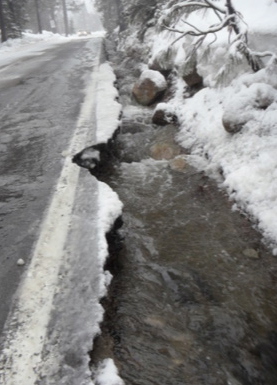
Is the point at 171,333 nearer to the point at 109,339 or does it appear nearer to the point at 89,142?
the point at 109,339

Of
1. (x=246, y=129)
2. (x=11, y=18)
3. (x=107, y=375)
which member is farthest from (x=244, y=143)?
(x=11, y=18)

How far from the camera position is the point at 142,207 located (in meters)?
3.79

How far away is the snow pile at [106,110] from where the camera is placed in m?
4.88

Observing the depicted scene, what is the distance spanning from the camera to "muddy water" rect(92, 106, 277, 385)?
82.0 inches

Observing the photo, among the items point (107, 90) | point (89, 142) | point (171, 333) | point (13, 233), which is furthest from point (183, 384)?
point (107, 90)

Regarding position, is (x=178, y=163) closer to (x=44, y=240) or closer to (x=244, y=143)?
(x=244, y=143)

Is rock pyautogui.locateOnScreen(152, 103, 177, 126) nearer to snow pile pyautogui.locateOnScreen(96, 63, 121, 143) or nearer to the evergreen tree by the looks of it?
snow pile pyautogui.locateOnScreen(96, 63, 121, 143)

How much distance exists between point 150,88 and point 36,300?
623 cm

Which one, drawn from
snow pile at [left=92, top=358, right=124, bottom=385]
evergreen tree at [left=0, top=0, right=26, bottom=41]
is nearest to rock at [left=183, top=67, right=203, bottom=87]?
snow pile at [left=92, top=358, right=124, bottom=385]

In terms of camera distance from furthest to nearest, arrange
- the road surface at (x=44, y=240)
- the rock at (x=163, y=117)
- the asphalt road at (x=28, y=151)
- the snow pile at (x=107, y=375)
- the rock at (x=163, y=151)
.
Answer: the rock at (x=163, y=117)
the rock at (x=163, y=151)
the asphalt road at (x=28, y=151)
the road surface at (x=44, y=240)
the snow pile at (x=107, y=375)

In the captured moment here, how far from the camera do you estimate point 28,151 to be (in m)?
4.50

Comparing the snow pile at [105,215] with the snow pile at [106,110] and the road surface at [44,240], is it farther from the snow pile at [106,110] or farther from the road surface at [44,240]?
the snow pile at [106,110]

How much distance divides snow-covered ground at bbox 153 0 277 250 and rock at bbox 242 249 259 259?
0.18 m

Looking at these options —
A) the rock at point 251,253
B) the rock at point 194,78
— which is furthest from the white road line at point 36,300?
the rock at point 194,78
